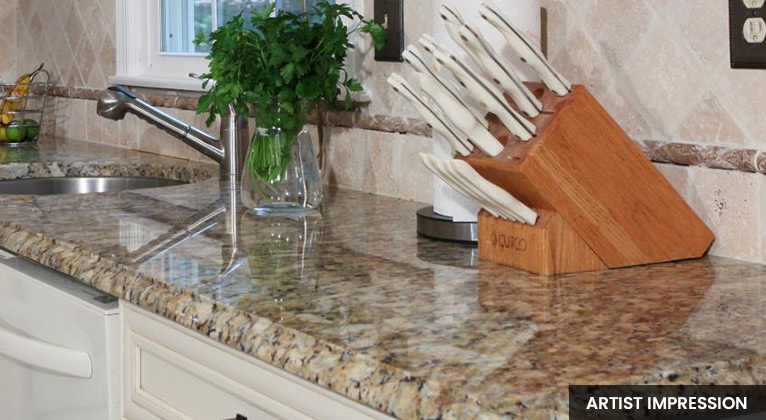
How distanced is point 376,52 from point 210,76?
0.31 m

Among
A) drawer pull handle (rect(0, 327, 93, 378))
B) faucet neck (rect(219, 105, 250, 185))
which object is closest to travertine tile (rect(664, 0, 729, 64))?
drawer pull handle (rect(0, 327, 93, 378))

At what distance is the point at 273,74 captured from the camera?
1672 millimetres

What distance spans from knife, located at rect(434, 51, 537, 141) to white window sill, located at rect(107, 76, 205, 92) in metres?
1.35

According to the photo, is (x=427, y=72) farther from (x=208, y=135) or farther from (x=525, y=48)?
(x=208, y=135)

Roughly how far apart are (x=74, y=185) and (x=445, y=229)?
4.31 feet

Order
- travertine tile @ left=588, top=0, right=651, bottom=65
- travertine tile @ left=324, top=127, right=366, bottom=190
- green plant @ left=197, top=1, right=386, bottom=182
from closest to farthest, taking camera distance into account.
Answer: travertine tile @ left=588, top=0, right=651, bottom=65, green plant @ left=197, top=1, right=386, bottom=182, travertine tile @ left=324, top=127, right=366, bottom=190

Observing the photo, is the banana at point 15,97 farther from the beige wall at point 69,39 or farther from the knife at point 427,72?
the knife at point 427,72

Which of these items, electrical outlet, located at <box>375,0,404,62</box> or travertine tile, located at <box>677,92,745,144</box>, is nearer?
travertine tile, located at <box>677,92,745,144</box>

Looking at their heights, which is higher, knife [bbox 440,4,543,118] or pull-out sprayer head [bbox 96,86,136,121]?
pull-out sprayer head [bbox 96,86,136,121]

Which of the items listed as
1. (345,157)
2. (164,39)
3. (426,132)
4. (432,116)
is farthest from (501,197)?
(164,39)

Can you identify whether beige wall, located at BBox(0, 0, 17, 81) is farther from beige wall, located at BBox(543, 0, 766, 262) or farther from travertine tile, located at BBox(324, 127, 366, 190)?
beige wall, located at BBox(543, 0, 766, 262)

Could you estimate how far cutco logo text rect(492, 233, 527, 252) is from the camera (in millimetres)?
1237

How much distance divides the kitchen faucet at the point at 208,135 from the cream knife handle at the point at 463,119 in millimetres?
863

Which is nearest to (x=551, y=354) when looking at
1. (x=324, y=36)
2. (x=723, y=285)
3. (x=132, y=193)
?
(x=723, y=285)
